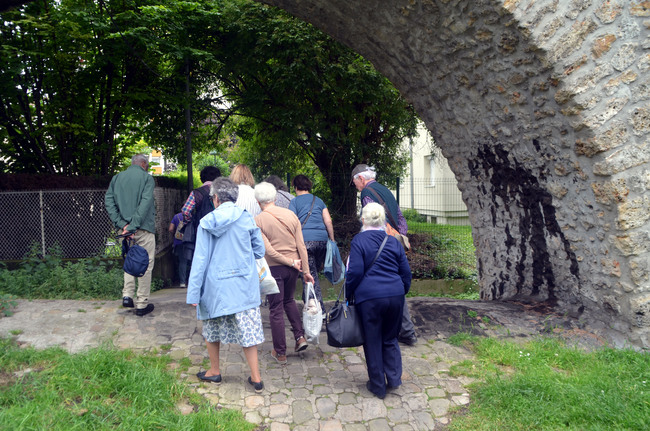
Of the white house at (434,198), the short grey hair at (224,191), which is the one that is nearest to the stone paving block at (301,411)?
the short grey hair at (224,191)

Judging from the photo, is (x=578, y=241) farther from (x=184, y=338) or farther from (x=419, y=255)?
(x=419, y=255)

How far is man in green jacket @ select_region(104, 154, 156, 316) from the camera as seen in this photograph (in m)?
5.48

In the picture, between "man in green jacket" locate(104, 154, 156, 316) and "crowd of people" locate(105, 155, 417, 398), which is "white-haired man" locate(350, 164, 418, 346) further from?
"man in green jacket" locate(104, 154, 156, 316)

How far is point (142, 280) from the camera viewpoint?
17.9 ft

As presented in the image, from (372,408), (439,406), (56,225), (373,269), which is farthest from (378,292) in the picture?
(56,225)

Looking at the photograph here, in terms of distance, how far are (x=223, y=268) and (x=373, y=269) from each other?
1.17m

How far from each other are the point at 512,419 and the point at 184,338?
3.17m

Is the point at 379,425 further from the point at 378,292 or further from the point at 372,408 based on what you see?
the point at 378,292

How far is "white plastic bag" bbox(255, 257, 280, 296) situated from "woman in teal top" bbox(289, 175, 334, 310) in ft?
2.88

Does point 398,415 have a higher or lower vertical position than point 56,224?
lower

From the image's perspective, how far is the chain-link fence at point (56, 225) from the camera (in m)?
7.47

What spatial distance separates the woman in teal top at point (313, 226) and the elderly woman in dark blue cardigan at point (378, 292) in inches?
48.8

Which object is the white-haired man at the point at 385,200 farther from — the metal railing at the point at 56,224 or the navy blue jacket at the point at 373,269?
the metal railing at the point at 56,224

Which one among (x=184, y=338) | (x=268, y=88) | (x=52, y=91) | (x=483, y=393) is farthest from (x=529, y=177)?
(x=52, y=91)
